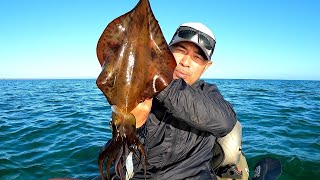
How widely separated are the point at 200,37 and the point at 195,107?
1312 mm

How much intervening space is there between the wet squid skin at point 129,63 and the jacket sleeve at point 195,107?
1.89ft

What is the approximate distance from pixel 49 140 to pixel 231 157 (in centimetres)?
708

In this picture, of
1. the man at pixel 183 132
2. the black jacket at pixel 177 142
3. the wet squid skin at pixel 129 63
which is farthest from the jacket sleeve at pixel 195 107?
the wet squid skin at pixel 129 63

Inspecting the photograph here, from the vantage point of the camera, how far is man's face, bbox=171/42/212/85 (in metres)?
3.97

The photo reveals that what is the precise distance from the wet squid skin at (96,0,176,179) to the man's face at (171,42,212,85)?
170 cm

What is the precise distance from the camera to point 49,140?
1000 centimetres

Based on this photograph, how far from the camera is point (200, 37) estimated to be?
396 centimetres

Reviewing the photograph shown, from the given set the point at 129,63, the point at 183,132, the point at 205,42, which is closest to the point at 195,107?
the point at 183,132

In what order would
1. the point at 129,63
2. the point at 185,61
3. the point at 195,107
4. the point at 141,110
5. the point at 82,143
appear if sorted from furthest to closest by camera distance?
the point at 82,143, the point at 185,61, the point at 195,107, the point at 141,110, the point at 129,63

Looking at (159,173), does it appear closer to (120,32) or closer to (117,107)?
(117,107)

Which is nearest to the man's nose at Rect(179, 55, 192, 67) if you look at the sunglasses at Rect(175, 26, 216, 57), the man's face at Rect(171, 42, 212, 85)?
the man's face at Rect(171, 42, 212, 85)

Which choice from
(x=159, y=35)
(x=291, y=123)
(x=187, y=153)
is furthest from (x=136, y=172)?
(x=291, y=123)

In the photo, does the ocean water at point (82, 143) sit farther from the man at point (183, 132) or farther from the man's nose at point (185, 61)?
the man's nose at point (185, 61)

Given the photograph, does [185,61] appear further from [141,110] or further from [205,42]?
[141,110]
